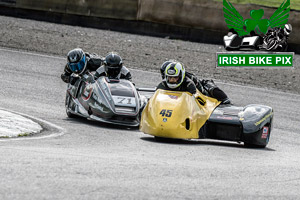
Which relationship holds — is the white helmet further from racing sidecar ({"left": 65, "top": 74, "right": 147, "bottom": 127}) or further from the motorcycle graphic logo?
the motorcycle graphic logo

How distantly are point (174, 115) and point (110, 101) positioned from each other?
1879mm

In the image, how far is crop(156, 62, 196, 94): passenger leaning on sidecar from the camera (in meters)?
10.8

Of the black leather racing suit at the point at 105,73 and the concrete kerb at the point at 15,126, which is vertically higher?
the black leather racing suit at the point at 105,73

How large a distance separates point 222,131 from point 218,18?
12.4 m

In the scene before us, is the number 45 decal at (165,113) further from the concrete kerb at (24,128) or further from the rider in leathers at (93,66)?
the rider in leathers at (93,66)

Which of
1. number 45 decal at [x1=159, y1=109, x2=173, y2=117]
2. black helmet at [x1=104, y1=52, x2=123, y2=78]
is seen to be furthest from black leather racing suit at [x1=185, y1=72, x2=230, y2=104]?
black helmet at [x1=104, y1=52, x2=123, y2=78]

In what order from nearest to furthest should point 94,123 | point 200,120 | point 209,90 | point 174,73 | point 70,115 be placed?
point 200,120 < point 174,73 < point 209,90 < point 94,123 < point 70,115

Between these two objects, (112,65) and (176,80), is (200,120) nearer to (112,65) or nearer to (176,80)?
(176,80)

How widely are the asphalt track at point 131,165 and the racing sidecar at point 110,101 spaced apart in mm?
201

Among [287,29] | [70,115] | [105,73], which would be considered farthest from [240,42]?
[70,115]

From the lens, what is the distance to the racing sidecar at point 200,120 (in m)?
10.2

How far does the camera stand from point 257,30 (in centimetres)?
2234

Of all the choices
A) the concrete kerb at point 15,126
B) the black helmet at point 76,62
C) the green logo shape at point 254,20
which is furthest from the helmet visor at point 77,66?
the green logo shape at point 254,20

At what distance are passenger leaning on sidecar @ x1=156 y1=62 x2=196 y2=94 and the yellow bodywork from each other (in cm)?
19
